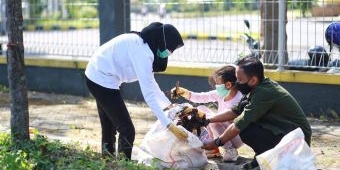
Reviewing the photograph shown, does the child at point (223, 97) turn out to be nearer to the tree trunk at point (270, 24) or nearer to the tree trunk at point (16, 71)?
the tree trunk at point (16, 71)

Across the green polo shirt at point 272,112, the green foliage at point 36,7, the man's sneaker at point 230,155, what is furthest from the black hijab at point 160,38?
the green foliage at point 36,7

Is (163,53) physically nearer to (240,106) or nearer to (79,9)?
(240,106)

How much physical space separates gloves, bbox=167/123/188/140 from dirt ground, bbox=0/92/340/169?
1.67 ft

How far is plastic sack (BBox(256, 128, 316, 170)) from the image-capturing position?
5152 millimetres

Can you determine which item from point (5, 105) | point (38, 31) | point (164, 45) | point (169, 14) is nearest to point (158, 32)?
point (164, 45)

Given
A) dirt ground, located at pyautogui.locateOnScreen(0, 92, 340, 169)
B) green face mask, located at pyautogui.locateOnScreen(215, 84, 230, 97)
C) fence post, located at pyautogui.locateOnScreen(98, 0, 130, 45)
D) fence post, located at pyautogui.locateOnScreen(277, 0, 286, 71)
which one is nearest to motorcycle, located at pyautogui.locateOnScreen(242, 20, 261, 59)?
fence post, located at pyautogui.locateOnScreen(277, 0, 286, 71)

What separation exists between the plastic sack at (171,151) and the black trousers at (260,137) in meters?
0.39

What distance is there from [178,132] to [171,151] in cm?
27

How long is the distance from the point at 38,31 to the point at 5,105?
1.46m

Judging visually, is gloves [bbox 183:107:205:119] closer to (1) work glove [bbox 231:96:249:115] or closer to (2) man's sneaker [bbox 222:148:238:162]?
(1) work glove [bbox 231:96:249:115]

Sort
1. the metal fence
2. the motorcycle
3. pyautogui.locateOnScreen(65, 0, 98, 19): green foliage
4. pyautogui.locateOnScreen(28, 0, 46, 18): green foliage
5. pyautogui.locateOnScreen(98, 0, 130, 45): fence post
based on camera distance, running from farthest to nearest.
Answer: pyautogui.locateOnScreen(28, 0, 46, 18): green foliage
pyautogui.locateOnScreen(65, 0, 98, 19): green foliage
pyautogui.locateOnScreen(98, 0, 130, 45): fence post
the motorcycle
the metal fence

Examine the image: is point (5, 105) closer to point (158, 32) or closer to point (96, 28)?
point (96, 28)

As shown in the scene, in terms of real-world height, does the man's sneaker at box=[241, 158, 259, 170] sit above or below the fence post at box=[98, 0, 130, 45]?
below

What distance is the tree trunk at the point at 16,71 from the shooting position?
5.98 meters
